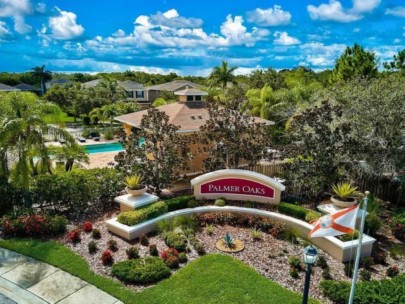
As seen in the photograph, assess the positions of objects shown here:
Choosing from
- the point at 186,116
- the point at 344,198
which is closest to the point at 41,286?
the point at 344,198

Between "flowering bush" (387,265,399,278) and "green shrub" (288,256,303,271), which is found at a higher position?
"green shrub" (288,256,303,271)

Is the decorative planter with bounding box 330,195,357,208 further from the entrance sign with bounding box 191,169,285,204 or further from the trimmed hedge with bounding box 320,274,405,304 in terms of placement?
the trimmed hedge with bounding box 320,274,405,304

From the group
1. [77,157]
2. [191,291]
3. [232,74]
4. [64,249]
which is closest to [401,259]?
[191,291]

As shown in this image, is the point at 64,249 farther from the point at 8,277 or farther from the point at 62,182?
the point at 62,182

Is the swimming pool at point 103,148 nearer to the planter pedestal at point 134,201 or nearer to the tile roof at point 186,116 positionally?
the tile roof at point 186,116

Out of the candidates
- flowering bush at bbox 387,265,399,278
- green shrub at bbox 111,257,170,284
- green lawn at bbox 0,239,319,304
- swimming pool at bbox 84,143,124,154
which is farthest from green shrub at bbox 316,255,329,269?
swimming pool at bbox 84,143,124,154

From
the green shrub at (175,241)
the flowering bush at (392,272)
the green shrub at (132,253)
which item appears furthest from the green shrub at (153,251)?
the flowering bush at (392,272)
